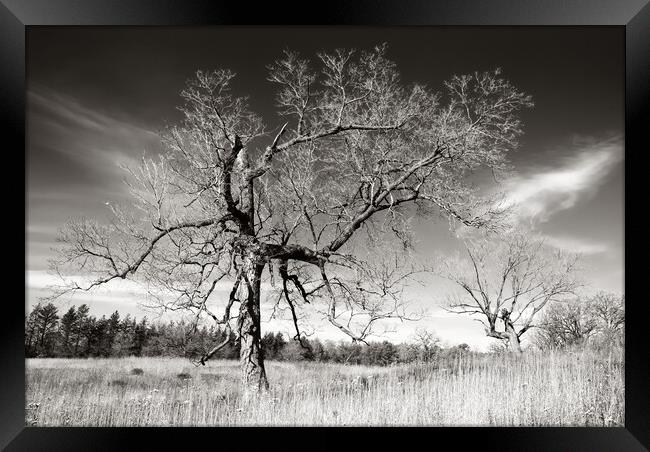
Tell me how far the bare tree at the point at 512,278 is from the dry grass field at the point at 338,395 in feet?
5.22

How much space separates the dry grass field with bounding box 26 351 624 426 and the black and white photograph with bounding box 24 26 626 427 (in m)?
0.03

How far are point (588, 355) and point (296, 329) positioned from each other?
12.4 ft

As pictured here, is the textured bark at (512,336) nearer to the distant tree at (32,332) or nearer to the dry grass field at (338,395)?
the dry grass field at (338,395)

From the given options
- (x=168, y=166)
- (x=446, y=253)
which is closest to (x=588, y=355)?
(x=446, y=253)

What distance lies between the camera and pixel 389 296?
680 centimetres

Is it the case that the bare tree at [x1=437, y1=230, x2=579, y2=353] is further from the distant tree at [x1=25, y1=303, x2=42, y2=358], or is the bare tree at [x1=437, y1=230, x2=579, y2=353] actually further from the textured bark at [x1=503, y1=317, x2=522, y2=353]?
the distant tree at [x1=25, y1=303, x2=42, y2=358]

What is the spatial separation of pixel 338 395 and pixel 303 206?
2406 mm

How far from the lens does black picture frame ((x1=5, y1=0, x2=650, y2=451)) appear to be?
465 cm

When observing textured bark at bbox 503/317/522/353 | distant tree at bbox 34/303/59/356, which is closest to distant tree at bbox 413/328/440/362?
textured bark at bbox 503/317/522/353

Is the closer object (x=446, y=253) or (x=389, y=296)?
(x=389, y=296)
